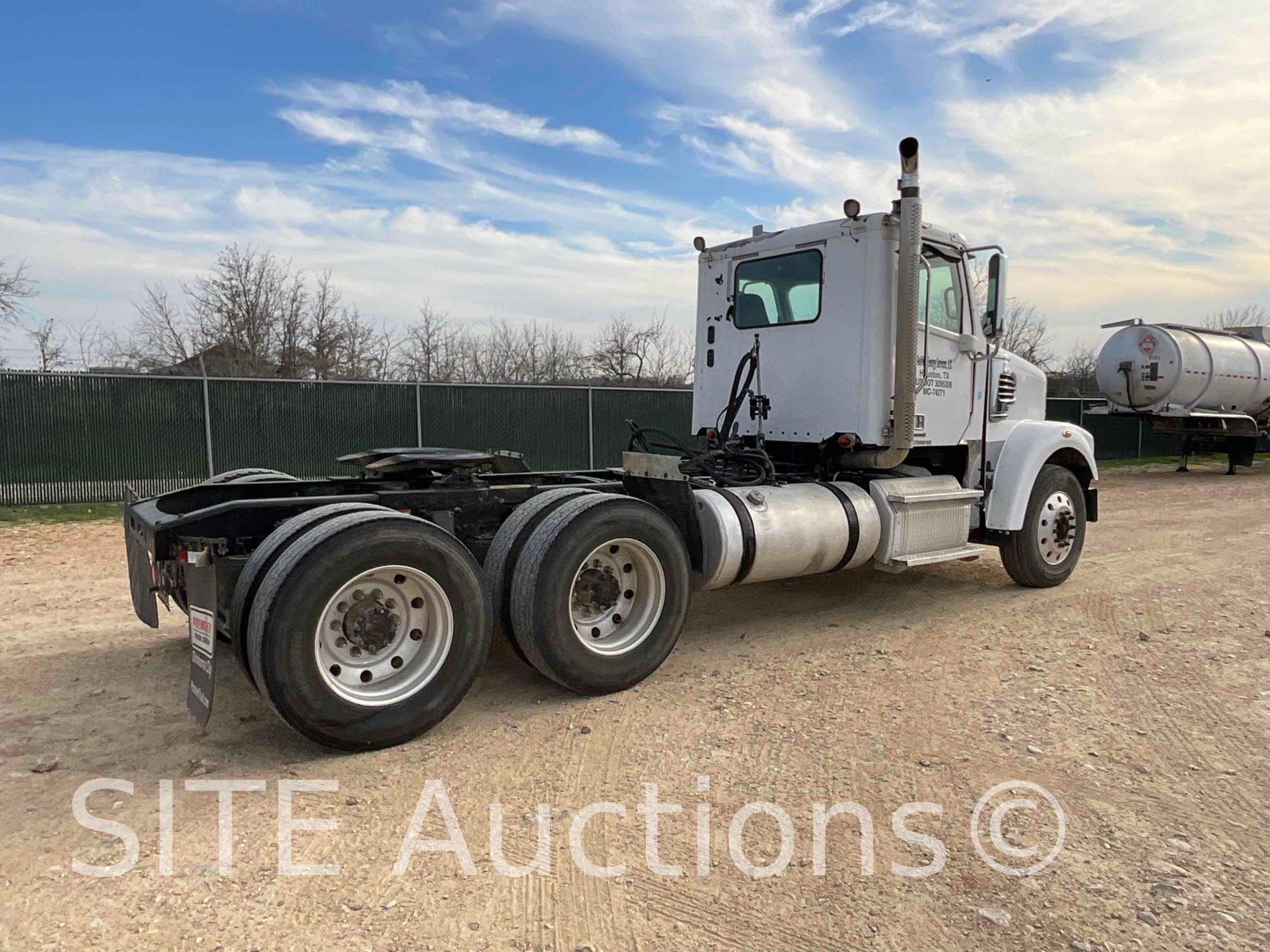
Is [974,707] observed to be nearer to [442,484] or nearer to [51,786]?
[442,484]

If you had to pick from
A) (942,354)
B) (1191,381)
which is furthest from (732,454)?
(1191,381)

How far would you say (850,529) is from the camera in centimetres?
611

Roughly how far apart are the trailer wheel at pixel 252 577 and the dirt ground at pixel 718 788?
510 millimetres

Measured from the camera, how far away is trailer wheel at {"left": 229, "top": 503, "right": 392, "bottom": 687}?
12.4ft

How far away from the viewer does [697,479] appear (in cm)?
586

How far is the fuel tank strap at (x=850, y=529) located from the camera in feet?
20.1

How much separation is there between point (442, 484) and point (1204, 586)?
253 inches

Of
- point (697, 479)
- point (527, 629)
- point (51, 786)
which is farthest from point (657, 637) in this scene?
point (51, 786)

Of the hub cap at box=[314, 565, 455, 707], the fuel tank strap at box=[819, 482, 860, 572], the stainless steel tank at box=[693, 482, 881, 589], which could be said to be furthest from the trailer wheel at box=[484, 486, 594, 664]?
the fuel tank strap at box=[819, 482, 860, 572]

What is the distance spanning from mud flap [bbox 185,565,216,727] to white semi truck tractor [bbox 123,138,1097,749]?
14 millimetres

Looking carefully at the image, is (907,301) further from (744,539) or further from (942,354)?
(744,539)

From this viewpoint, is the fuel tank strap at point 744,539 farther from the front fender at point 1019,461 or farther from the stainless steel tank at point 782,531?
the front fender at point 1019,461

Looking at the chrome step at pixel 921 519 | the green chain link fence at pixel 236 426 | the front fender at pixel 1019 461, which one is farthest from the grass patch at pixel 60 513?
the front fender at pixel 1019 461

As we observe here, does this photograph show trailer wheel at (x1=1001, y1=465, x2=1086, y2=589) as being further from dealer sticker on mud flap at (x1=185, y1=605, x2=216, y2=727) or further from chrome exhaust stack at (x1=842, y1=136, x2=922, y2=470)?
dealer sticker on mud flap at (x1=185, y1=605, x2=216, y2=727)
